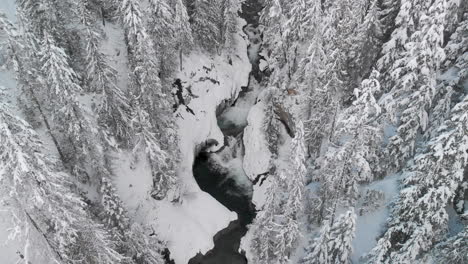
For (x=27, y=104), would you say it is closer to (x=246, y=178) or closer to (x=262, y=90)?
(x=246, y=178)

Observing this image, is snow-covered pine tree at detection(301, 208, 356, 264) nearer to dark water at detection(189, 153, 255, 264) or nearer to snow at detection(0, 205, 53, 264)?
dark water at detection(189, 153, 255, 264)

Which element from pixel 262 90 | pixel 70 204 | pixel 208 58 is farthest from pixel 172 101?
pixel 70 204

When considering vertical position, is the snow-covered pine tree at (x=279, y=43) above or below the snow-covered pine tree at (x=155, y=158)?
above

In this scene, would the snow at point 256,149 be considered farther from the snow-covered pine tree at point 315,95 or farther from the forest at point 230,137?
the snow-covered pine tree at point 315,95

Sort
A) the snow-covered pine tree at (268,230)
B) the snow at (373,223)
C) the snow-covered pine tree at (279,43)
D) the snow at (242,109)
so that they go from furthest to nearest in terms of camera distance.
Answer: the snow at (242,109) < the snow-covered pine tree at (279,43) < the snow at (373,223) < the snow-covered pine tree at (268,230)

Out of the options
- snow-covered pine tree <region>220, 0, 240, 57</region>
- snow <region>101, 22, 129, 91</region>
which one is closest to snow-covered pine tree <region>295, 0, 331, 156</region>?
snow-covered pine tree <region>220, 0, 240, 57</region>

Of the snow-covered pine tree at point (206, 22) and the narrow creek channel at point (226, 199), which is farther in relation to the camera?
the snow-covered pine tree at point (206, 22)

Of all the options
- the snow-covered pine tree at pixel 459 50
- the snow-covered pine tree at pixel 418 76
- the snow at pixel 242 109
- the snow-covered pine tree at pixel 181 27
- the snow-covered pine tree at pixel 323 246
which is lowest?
the snow at pixel 242 109

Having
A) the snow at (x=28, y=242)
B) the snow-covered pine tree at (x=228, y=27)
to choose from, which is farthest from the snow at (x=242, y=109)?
the snow at (x=28, y=242)
